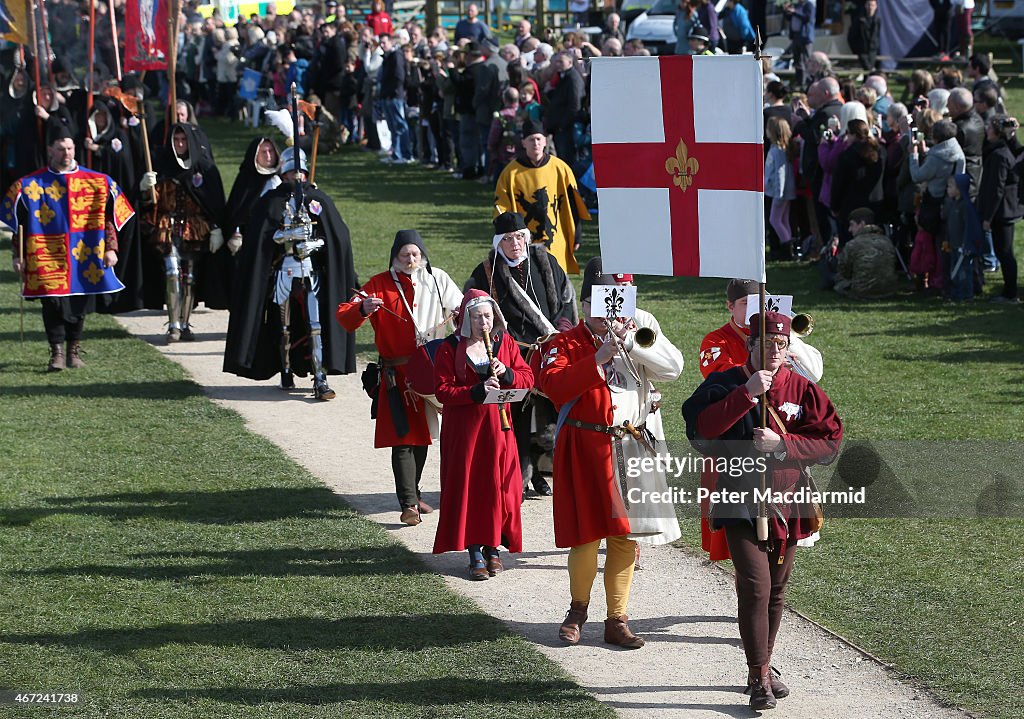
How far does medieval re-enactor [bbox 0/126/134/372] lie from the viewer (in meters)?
13.2

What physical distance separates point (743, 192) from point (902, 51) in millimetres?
23199

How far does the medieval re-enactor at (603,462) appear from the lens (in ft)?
24.0

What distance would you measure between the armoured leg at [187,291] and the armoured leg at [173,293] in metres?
0.05

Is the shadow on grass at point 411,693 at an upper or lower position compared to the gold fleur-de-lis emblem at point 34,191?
lower

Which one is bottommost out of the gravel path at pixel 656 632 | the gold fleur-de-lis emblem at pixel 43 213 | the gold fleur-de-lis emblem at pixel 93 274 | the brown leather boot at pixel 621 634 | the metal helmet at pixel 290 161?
the gravel path at pixel 656 632

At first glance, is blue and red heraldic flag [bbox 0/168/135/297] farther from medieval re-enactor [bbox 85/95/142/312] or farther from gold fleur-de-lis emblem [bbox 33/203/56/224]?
medieval re-enactor [bbox 85/95/142/312]

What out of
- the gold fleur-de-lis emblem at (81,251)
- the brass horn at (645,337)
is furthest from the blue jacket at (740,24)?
the brass horn at (645,337)

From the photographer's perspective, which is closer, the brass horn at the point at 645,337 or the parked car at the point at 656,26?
the brass horn at the point at 645,337

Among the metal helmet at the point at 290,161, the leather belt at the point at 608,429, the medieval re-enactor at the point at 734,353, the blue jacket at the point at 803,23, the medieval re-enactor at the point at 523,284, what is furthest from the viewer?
the blue jacket at the point at 803,23

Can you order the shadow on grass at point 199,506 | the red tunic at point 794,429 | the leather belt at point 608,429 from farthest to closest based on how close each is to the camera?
1. the shadow on grass at point 199,506
2. the leather belt at point 608,429
3. the red tunic at point 794,429

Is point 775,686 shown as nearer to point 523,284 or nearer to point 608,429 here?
point 608,429

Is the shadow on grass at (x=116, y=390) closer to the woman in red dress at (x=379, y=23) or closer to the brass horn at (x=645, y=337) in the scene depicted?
the brass horn at (x=645, y=337)

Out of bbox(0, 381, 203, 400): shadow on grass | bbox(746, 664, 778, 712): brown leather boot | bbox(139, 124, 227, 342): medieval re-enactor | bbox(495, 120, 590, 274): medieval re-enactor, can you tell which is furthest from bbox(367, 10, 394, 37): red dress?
bbox(746, 664, 778, 712): brown leather boot

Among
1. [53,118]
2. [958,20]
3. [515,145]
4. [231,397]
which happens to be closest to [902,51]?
[958,20]
